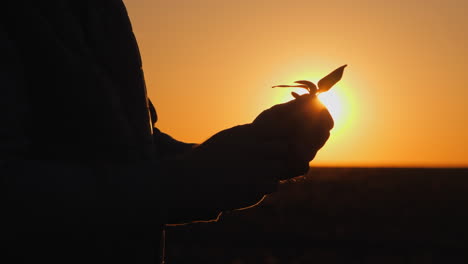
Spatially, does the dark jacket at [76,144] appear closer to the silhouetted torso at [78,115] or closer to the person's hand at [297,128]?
the silhouetted torso at [78,115]

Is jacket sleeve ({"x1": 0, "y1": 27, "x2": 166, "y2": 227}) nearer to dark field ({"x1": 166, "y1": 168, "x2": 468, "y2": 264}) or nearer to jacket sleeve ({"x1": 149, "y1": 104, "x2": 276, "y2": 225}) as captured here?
jacket sleeve ({"x1": 149, "y1": 104, "x2": 276, "y2": 225})

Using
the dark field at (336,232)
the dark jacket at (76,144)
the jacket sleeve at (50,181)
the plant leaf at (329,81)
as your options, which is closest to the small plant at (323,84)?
the plant leaf at (329,81)

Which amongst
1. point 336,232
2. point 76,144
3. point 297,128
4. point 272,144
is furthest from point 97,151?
point 336,232

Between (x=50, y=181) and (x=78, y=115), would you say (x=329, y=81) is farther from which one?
(x=50, y=181)

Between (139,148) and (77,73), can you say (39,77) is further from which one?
(139,148)

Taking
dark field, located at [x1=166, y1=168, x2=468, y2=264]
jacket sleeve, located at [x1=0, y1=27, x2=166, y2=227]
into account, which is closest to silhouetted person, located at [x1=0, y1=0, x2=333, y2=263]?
jacket sleeve, located at [x1=0, y1=27, x2=166, y2=227]

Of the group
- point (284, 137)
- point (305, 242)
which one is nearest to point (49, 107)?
point (284, 137)

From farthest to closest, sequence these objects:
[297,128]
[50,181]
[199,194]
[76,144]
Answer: [297,128], [76,144], [199,194], [50,181]
